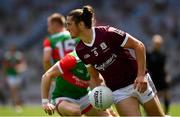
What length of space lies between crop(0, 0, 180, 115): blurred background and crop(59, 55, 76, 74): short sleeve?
1620 cm

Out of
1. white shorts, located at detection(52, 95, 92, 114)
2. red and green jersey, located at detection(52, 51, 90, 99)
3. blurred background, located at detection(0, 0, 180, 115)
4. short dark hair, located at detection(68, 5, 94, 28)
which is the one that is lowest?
blurred background, located at detection(0, 0, 180, 115)

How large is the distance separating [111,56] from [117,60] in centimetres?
10

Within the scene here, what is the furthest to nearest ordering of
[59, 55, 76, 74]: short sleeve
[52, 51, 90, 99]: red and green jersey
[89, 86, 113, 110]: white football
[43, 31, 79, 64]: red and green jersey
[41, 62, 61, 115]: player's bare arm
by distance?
[43, 31, 79, 64]: red and green jersey < [52, 51, 90, 99]: red and green jersey < [59, 55, 76, 74]: short sleeve < [41, 62, 61, 115]: player's bare arm < [89, 86, 113, 110]: white football

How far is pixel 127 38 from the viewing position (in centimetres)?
827

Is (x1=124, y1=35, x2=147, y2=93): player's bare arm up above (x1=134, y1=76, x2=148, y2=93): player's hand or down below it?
above

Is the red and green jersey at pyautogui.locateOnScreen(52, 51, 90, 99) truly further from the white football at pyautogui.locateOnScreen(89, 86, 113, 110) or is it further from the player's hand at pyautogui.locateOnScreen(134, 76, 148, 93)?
the player's hand at pyautogui.locateOnScreen(134, 76, 148, 93)

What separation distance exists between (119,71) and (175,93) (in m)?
17.2

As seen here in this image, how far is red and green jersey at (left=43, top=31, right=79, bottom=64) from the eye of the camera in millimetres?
11047

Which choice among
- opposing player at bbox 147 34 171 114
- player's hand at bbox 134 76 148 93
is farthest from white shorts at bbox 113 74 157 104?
opposing player at bbox 147 34 171 114

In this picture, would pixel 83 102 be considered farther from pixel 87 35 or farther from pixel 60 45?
pixel 87 35

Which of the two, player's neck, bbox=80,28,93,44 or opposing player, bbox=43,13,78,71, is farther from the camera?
opposing player, bbox=43,13,78,71

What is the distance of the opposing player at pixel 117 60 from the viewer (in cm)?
829

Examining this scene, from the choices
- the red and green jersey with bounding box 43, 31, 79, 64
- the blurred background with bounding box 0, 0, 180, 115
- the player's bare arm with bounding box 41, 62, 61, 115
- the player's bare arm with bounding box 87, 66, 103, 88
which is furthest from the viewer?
the blurred background with bounding box 0, 0, 180, 115

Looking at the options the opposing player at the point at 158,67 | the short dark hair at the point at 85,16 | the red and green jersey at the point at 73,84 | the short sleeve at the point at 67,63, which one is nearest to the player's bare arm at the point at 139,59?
the short dark hair at the point at 85,16
